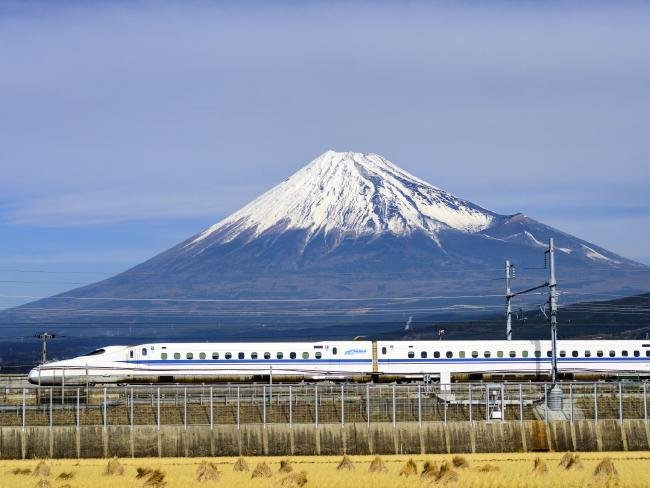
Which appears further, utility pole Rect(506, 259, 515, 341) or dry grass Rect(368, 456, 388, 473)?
utility pole Rect(506, 259, 515, 341)

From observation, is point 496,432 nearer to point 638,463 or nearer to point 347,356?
point 638,463

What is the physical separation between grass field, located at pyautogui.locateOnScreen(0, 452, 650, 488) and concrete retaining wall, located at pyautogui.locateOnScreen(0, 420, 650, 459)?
103cm

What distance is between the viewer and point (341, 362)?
301ft

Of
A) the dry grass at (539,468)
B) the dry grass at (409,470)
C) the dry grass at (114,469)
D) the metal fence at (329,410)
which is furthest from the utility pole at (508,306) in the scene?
the dry grass at (114,469)

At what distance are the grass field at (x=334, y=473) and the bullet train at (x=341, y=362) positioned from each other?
3116cm

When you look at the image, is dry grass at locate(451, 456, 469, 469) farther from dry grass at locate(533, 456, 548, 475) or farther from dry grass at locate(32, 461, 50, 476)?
dry grass at locate(32, 461, 50, 476)

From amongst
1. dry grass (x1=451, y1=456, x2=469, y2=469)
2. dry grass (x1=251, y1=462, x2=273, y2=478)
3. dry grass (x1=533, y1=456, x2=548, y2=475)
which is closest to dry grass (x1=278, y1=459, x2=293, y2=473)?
dry grass (x1=251, y1=462, x2=273, y2=478)

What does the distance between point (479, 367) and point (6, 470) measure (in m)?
45.4

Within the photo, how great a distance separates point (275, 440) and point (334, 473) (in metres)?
8.72

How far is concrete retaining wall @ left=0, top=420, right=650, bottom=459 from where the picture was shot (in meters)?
59.8

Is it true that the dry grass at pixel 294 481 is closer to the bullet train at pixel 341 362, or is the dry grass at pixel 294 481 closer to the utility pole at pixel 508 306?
the bullet train at pixel 341 362

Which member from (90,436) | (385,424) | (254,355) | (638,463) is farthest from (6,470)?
(254,355)

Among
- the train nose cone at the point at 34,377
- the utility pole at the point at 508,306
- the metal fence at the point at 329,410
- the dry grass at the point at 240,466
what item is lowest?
the dry grass at the point at 240,466

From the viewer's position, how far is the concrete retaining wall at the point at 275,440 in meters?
59.8
